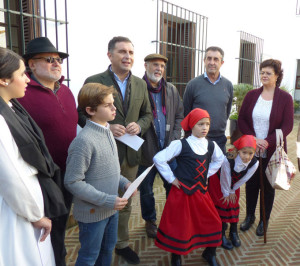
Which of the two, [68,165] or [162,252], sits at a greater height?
[68,165]

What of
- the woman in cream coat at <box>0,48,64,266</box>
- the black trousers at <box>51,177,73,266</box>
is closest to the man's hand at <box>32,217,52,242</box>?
the woman in cream coat at <box>0,48,64,266</box>

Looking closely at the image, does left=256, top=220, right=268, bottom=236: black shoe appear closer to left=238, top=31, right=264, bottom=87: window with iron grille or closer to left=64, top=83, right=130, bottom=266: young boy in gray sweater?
left=64, top=83, right=130, bottom=266: young boy in gray sweater

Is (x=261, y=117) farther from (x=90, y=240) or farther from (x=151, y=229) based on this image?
(x=90, y=240)

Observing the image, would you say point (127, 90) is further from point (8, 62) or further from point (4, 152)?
point (4, 152)

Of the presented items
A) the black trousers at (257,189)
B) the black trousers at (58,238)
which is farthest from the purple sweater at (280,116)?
the black trousers at (58,238)

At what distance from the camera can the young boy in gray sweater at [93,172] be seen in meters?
1.72

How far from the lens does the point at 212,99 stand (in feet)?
10.5

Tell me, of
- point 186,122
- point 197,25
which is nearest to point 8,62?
point 186,122

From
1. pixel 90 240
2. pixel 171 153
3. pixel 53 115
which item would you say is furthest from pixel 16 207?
pixel 171 153

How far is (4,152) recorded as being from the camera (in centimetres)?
131

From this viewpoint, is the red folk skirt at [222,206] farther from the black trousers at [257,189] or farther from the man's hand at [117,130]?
the man's hand at [117,130]

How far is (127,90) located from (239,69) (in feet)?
22.2

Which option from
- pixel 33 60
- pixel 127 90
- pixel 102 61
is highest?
pixel 102 61

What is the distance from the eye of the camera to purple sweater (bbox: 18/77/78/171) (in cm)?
197
